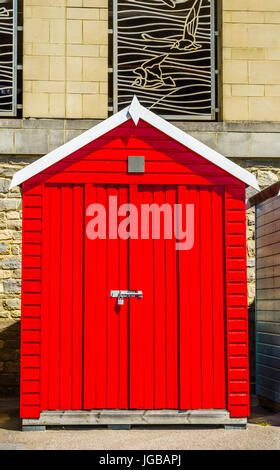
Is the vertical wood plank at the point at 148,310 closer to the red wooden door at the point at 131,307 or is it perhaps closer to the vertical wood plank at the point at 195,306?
the red wooden door at the point at 131,307

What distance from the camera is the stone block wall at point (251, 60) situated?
1002cm

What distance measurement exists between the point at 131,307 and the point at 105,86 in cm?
413

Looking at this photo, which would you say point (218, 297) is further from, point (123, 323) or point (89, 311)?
point (89, 311)

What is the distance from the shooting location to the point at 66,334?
704cm

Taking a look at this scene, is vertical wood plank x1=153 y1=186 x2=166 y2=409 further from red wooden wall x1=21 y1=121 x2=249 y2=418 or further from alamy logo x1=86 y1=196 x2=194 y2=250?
red wooden wall x1=21 y1=121 x2=249 y2=418

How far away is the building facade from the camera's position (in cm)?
975

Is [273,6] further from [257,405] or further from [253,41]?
[257,405]

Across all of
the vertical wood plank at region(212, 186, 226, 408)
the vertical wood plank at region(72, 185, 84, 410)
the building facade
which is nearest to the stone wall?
the building facade

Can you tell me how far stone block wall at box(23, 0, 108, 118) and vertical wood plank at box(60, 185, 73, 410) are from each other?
10.1ft

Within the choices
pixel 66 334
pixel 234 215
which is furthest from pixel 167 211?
pixel 66 334

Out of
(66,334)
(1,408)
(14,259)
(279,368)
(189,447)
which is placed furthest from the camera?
(14,259)

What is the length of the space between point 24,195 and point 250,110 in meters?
4.28

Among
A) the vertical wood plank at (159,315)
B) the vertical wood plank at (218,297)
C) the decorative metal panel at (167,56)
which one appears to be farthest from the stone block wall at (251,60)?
the vertical wood plank at (159,315)

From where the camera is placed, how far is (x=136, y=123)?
7164mm
